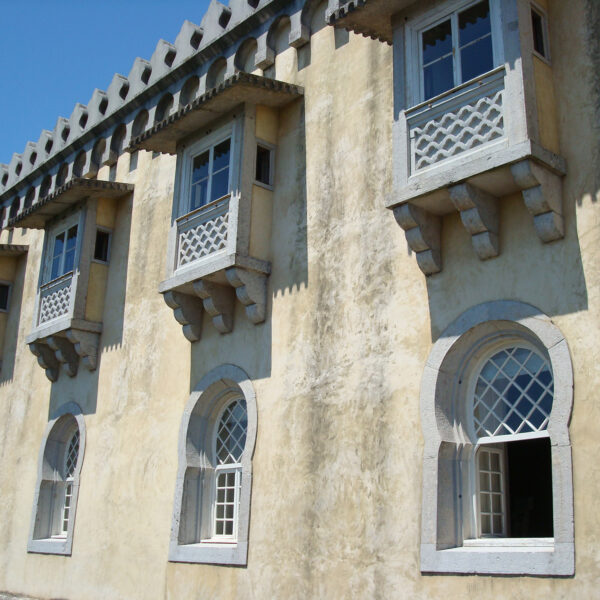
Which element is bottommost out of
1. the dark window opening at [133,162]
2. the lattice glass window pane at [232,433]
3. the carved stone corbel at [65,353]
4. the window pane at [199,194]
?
the lattice glass window pane at [232,433]

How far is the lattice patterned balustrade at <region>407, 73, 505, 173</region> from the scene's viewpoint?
898 cm

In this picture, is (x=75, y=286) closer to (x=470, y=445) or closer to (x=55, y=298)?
(x=55, y=298)

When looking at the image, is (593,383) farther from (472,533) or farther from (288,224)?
(288,224)

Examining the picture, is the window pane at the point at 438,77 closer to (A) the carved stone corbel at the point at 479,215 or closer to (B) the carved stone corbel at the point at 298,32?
(A) the carved stone corbel at the point at 479,215

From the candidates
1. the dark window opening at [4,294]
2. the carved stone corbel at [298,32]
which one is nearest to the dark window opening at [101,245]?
the dark window opening at [4,294]

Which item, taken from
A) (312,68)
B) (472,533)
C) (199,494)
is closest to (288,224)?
(312,68)

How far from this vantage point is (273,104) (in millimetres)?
12562

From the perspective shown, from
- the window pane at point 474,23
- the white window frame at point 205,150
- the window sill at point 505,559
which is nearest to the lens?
the window sill at point 505,559

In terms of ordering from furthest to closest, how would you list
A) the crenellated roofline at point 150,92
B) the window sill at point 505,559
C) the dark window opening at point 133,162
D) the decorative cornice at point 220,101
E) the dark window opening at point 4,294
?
the dark window opening at point 4,294 < the dark window opening at point 133,162 < the crenellated roofline at point 150,92 < the decorative cornice at point 220,101 < the window sill at point 505,559

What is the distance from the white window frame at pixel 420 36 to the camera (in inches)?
368

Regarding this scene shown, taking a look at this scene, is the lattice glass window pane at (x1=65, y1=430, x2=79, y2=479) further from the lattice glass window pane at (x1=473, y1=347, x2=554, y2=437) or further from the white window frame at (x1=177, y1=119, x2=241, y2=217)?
the lattice glass window pane at (x1=473, y1=347, x2=554, y2=437)

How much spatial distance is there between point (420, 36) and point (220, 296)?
4665 millimetres

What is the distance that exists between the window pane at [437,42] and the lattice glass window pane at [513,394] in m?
3.68

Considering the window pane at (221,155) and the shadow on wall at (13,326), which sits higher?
the window pane at (221,155)
